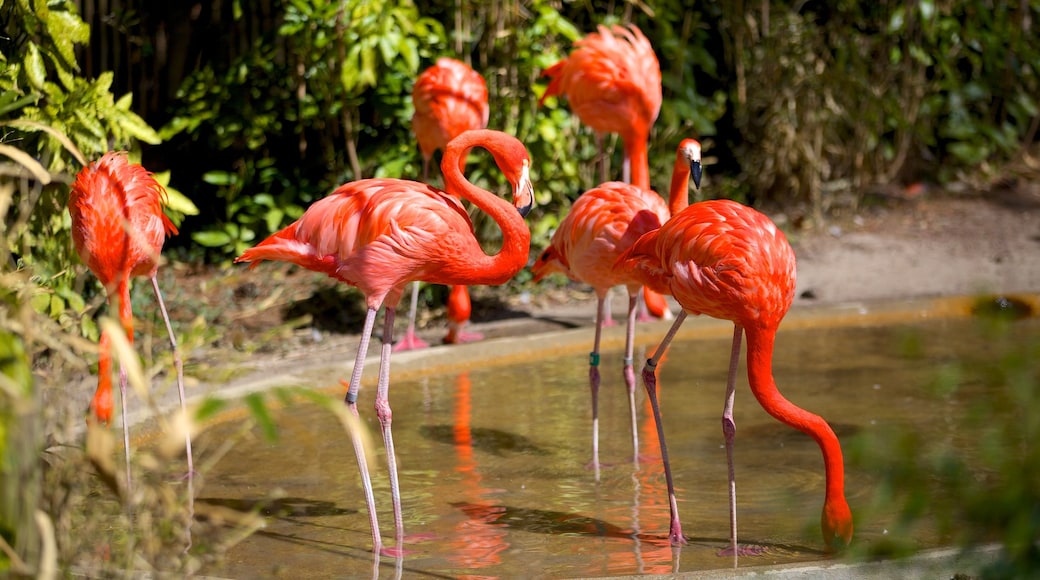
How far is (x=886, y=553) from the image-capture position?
4.10ft

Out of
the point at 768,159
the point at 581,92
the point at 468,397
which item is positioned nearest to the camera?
the point at 468,397

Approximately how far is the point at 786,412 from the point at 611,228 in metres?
1.07

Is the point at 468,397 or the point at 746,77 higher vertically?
the point at 746,77

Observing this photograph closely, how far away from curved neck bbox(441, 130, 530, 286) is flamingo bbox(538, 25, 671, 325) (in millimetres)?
1922

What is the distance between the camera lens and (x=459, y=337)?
553 cm

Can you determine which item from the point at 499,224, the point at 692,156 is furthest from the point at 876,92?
the point at 499,224

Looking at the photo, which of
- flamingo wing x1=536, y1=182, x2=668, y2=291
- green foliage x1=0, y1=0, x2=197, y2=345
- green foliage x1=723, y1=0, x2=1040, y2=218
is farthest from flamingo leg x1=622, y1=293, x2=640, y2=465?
green foliage x1=723, y1=0, x2=1040, y2=218

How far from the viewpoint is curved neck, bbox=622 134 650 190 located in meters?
5.59

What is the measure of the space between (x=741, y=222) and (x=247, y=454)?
1886 mm

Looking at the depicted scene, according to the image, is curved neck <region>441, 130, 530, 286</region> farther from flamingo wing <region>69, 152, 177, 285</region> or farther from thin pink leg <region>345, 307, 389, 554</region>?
flamingo wing <region>69, 152, 177, 285</region>

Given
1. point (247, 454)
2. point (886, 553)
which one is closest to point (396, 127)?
point (247, 454)

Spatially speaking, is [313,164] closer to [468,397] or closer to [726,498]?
[468,397]

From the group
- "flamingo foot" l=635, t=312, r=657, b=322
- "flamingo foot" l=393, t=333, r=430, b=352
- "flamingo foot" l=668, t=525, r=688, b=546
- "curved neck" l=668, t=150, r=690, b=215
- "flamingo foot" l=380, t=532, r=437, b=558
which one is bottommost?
"flamingo foot" l=393, t=333, r=430, b=352

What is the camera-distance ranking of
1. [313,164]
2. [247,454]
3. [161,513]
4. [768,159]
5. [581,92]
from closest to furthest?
[161,513]
[247,454]
[581,92]
[313,164]
[768,159]
